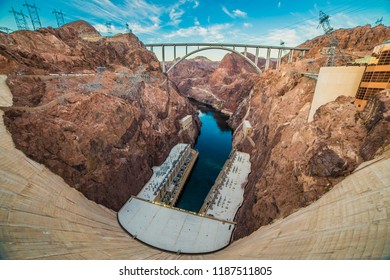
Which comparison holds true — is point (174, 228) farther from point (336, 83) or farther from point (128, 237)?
point (336, 83)

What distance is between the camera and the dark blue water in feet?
131

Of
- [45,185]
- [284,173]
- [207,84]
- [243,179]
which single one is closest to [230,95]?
[207,84]

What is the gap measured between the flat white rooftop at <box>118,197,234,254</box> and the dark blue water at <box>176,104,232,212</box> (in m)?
9.49

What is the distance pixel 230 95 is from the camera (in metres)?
121

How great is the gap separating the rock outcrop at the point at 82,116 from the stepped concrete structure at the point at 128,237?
13.0 ft

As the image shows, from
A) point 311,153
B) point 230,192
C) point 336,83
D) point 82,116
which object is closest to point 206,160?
point 230,192

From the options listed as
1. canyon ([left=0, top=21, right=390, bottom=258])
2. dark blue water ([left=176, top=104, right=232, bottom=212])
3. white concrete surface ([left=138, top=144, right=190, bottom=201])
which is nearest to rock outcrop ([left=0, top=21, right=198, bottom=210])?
canyon ([left=0, top=21, right=390, bottom=258])

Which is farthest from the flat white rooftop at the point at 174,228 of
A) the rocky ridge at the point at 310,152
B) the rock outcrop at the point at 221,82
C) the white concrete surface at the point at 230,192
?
the rock outcrop at the point at 221,82

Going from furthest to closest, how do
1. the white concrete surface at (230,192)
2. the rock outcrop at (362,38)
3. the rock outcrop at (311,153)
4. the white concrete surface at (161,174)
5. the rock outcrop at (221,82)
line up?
the rock outcrop at (221,82) → the rock outcrop at (362,38) → the white concrete surface at (161,174) → the white concrete surface at (230,192) → the rock outcrop at (311,153)

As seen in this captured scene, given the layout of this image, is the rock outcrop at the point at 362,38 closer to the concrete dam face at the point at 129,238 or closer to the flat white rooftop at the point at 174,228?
the concrete dam face at the point at 129,238

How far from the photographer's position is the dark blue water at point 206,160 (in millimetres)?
40037

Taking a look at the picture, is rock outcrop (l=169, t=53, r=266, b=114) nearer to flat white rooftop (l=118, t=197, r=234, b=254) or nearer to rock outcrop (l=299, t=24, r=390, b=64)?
rock outcrop (l=299, t=24, r=390, b=64)

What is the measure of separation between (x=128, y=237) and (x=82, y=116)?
21432 mm

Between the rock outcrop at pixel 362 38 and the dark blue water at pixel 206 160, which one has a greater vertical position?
the rock outcrop at pixel 362 38
